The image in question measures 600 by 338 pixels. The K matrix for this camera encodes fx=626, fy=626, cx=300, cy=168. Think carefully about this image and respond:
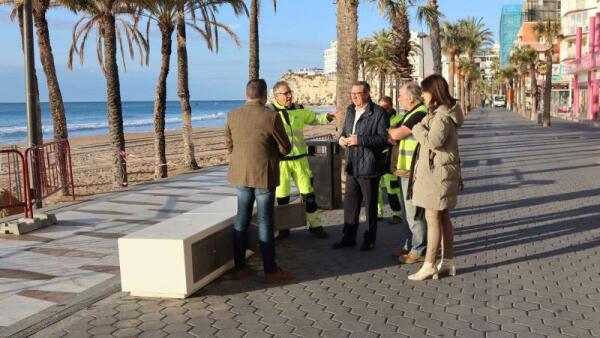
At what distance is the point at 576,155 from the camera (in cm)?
1834

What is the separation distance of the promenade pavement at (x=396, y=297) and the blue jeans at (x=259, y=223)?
23 centimetres

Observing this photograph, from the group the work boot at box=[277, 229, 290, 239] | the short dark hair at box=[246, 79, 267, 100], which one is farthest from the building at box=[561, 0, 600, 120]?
the short dark hair at box=[246, 79, 267, 100]

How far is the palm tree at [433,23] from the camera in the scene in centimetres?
2225

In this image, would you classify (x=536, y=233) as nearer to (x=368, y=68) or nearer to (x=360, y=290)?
(x=360, y=290)

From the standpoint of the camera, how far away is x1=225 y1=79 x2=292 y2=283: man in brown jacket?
5.39 m

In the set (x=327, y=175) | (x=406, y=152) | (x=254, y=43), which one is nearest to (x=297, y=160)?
(x=406, y=152)

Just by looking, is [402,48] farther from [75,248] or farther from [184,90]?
[75,248]

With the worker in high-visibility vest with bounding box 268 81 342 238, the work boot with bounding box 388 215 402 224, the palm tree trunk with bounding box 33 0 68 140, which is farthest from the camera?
the palm tree trunk with bounding box 33 0 68 140

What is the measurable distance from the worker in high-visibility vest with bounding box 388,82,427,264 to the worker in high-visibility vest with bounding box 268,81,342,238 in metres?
1.26

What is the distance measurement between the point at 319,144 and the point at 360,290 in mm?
4378

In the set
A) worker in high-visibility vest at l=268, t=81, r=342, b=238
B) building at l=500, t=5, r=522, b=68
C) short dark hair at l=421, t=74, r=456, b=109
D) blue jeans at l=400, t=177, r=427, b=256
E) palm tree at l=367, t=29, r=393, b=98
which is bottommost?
blue jeans at l=400, t=177, r=427, b=256

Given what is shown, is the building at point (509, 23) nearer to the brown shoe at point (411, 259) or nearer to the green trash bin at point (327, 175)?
the green trash bin at point (327, 175)

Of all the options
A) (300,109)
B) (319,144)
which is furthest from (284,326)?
(319,144)

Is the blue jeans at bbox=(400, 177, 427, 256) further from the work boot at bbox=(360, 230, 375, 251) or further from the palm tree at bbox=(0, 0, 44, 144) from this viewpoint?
the palm tree at bbox=(0, 0, 44, 144)
